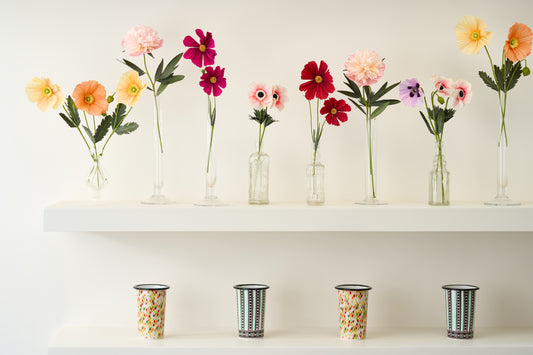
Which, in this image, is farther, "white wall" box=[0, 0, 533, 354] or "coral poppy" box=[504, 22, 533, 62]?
"white wall" box=[0, 0, 533, 354]

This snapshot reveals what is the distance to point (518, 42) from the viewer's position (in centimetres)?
Answer: 174

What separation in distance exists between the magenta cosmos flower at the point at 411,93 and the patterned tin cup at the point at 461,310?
49 centimetres

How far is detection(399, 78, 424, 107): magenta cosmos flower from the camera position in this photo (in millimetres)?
1775

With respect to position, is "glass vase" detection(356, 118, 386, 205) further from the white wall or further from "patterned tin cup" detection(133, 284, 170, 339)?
"patterned tin cup" detection(133, 284, 170, 339)

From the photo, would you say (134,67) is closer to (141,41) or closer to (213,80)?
(141,41)

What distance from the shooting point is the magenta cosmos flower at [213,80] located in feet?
5.74

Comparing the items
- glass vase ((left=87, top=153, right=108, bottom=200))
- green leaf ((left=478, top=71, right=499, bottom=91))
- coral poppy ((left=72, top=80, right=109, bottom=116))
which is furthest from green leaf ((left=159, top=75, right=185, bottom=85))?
green leaf ((left=478, top=71, right=499, bottom=91))

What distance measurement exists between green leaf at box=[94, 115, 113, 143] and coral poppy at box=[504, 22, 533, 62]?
106cm

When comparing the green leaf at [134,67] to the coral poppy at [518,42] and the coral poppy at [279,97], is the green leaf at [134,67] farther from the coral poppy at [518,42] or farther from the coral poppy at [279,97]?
the coral poppy at [518,42]

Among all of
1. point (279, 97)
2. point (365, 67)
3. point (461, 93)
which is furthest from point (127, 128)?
point (461, 93)

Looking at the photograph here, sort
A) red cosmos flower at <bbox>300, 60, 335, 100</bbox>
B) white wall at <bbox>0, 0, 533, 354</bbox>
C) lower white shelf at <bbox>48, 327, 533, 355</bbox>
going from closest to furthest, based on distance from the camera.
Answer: lower white shelf at <bbox>48, 327, 533, 355</bbox> → red cosmos flower at <bbox>300, 60, 335, 100</bbox> → white wall at <bbox>0, 0, 533, 354</bbox>

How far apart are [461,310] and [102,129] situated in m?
1.05

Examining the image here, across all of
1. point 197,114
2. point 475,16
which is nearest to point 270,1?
point 197,114

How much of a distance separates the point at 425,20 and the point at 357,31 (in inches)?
7.7
